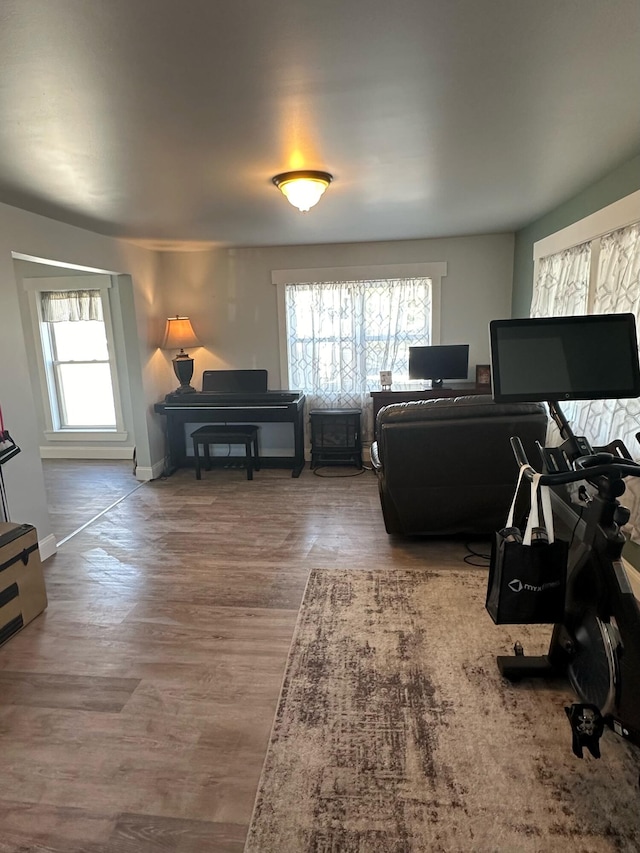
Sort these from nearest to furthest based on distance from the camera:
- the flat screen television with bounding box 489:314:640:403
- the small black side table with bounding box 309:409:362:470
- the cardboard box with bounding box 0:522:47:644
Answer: the flat screen television with bounding box 489:314:640:403
the cardboard box with bounding box 0:522:47:644
the small black side table with bounding box 309:409:362:470

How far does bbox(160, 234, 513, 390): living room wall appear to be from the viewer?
4.77 m

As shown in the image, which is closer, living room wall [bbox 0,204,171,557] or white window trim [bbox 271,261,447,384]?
living room wall [bbox 0,204,171,557]

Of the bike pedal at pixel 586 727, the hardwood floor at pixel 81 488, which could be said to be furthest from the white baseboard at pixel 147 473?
the bike pedal at pixel 586 727

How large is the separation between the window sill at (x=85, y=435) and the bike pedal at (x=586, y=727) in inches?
203

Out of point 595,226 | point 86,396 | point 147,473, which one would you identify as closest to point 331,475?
point 147,473

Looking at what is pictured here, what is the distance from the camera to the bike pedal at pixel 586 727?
151 cm

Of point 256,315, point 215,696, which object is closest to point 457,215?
point 256,315

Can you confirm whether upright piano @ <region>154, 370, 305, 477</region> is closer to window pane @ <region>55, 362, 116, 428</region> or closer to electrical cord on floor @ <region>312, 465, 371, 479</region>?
electrical cord on floor @ <region>312, 465, 371, 479</region>

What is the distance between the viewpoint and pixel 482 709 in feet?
6.00

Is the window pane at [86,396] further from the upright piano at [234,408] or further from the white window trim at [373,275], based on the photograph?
the white window trim at [373,275]

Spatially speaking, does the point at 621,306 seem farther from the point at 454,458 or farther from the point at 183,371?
the point at 183,371

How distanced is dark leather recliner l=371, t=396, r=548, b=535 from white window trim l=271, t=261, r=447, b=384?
2.17 m

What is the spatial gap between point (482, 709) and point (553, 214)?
339cm

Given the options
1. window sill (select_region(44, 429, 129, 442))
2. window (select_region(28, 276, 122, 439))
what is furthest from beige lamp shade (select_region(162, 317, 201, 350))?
window sill (select_region(44, 429, 129, 442))
